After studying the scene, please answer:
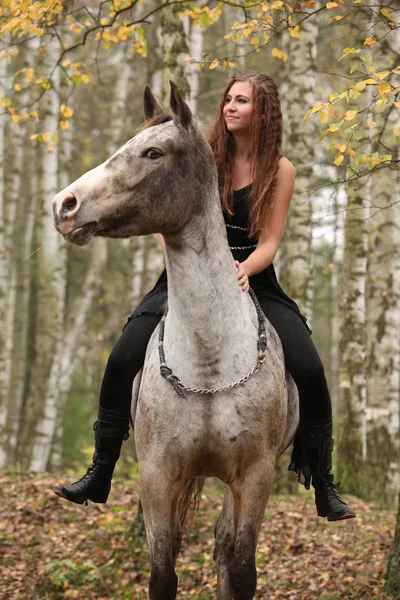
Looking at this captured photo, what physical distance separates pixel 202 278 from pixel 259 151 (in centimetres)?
118

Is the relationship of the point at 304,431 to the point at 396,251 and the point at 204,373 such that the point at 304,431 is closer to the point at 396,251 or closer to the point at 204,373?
the point at 204,373

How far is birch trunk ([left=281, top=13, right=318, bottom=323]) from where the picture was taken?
11.8 metres

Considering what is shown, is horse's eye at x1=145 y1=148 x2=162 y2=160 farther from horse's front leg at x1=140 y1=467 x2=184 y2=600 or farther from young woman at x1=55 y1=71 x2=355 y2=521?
horse's front leg at x1=140 y1=467 x2=184 y2=600

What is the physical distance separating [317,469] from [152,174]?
251cm

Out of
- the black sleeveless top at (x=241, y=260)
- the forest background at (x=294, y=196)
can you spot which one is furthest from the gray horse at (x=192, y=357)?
the forest background at (x=294, y=196)

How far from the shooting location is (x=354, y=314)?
38.1 ft

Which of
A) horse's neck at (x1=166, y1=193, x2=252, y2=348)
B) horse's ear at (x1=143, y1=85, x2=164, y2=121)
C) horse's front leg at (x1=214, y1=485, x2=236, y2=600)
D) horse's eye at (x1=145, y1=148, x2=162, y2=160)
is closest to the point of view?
horse's eye at (x1=145, y1=148, x2=162, y2=160)

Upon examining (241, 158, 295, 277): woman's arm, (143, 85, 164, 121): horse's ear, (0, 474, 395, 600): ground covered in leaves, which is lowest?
(0, 474, 395, 600): ground covered in leaves

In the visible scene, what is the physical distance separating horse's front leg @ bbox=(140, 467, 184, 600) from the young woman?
76 centimetres

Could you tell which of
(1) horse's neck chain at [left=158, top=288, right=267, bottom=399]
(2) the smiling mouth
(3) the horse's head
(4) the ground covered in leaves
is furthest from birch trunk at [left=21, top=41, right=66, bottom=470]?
(2) the smiling mouth

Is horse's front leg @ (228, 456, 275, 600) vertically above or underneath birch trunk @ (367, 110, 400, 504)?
underneath

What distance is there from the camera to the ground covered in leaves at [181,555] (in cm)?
767

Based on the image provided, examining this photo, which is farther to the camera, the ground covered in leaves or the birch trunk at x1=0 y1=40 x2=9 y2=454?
the birch trunk at x1=0 y1=40 x2=9 y2=454

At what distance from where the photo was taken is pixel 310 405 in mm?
5477
